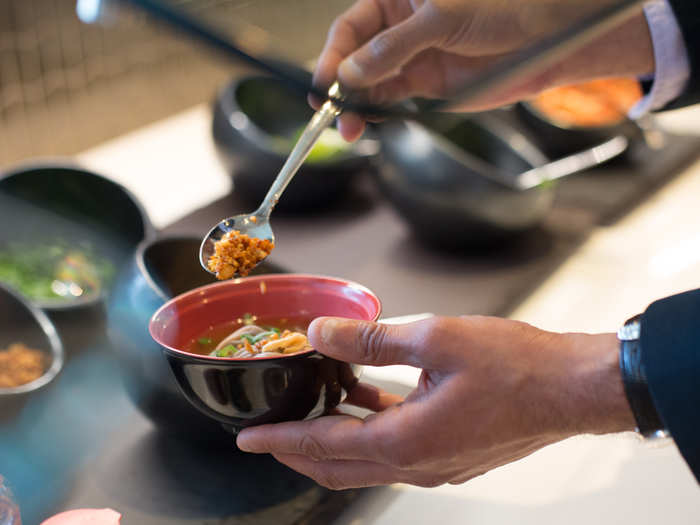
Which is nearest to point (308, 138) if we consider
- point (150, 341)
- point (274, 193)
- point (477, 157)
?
point (274, 193)

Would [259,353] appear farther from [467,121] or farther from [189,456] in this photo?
[467,121]

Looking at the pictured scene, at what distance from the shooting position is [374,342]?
610 mm

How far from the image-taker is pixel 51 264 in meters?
1.24

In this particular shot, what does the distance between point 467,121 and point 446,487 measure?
89 cm

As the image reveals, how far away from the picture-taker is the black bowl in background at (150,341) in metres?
0.79

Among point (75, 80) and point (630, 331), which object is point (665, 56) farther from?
point (75, 80)

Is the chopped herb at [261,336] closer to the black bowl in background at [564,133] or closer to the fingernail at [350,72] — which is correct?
the fingernail at [350,72]

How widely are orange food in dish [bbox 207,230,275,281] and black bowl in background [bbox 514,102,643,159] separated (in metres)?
1.19

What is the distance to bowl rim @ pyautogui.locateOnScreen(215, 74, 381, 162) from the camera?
4.78 feet

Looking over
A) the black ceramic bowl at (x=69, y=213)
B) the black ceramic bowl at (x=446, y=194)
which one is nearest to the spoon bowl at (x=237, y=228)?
the black ceramic bowl at (x=69, y=213)

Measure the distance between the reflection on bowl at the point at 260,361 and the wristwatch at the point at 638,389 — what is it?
20cm

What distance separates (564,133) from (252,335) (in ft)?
3.96

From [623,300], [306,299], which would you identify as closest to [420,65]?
[306,299]

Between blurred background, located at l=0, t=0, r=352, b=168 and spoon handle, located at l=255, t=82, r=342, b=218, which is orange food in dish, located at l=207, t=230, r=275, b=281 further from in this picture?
blurred background, located at l=0, t=0, r=352, b=168
